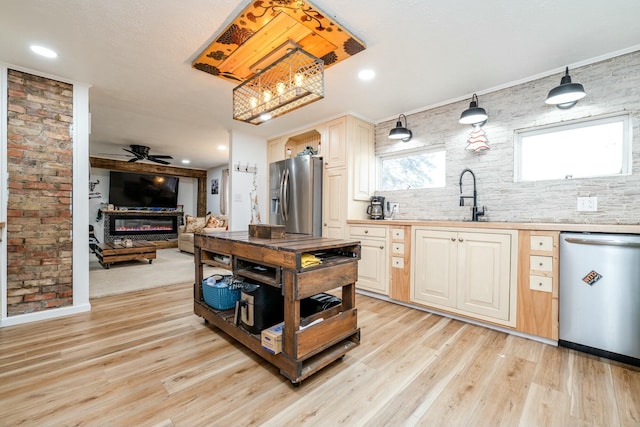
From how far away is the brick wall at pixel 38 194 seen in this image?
2.52 meters

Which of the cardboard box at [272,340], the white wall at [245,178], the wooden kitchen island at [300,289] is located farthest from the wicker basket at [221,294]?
the white wall at [245,178]

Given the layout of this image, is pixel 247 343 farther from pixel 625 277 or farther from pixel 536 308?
pixel 625 277

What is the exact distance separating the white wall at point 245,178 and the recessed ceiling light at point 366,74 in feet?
8.71

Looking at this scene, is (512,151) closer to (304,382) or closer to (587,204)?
(587,204)

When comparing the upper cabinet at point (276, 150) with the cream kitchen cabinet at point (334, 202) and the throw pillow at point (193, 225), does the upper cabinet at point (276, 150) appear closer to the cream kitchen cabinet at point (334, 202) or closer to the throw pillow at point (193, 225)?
the cream kitchen cabinet at point (334, 202)

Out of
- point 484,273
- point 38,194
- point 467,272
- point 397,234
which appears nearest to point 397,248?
point 397,234

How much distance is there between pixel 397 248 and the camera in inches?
121

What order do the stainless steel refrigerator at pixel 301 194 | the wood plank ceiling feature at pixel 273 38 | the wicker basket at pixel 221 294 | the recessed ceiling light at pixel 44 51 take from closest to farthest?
the wood plank ceiling feature at pixel 273 38 < the recessed ceiling light at pixel 44 51 < the wicker basket at pixel 221 294 < the stainless steel refrigerator at pixel 301 194

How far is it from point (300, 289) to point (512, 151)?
268 centimetres

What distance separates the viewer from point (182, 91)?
305cm

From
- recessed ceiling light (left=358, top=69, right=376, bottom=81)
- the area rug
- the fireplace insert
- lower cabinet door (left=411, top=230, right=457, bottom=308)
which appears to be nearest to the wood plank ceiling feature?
recessed ceiling light (left=358, top=69, right=376, bottom=81)

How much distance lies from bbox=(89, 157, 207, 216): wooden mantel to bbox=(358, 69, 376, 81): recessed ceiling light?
7346mm

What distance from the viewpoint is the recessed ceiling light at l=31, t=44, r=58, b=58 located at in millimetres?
2225

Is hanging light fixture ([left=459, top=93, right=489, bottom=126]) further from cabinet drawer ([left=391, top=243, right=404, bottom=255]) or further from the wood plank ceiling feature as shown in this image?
cabinet drawer ([left=391, top=243, right=404, bottom=255])
